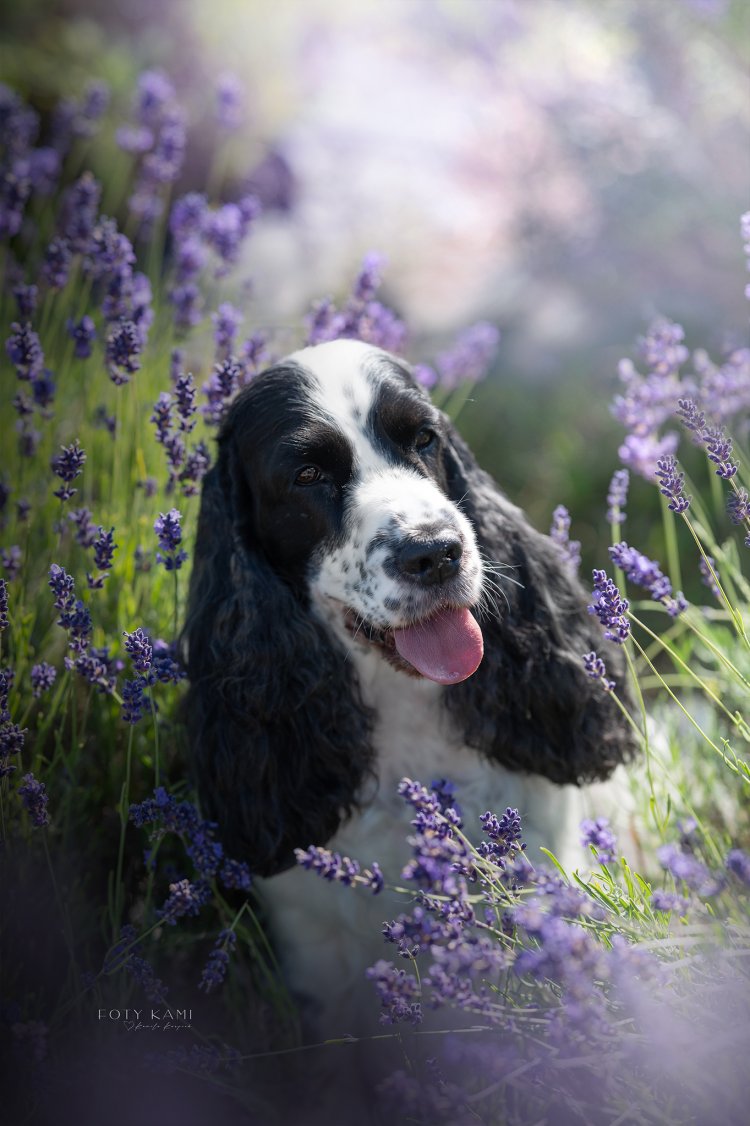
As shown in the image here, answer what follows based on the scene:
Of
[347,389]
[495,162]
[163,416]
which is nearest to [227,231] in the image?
[163,416]

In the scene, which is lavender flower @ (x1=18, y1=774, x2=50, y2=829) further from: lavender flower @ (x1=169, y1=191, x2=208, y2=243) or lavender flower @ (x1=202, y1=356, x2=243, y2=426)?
lavender flower @ (x1=169, y1=191, x2=208, y2=243)

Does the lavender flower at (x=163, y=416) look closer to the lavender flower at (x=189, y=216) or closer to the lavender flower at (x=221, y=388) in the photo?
the lavender flower at (x=221, y=388)

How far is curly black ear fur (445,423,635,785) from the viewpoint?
7.78ft

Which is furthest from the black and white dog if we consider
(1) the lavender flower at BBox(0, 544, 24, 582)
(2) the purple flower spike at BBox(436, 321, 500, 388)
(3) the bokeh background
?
(3) the bokeh background

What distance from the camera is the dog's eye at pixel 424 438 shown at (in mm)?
2381

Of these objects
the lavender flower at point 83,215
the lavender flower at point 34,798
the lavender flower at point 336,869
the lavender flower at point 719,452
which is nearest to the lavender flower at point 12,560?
the lavender flower at point 34,798

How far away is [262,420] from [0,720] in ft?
2.88

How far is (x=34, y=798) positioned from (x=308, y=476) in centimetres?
90

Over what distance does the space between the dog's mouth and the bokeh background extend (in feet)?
6.04

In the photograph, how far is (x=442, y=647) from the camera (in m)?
2.12

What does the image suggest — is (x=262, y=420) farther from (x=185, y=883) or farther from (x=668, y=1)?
(x=668, y=1)

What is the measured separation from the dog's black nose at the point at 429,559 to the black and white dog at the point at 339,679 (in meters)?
0.22

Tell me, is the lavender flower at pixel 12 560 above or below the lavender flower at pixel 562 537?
below

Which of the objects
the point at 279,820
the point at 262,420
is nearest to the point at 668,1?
the point at 262,420
